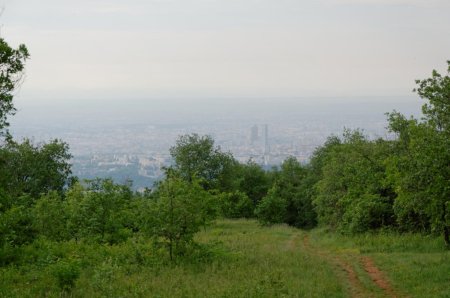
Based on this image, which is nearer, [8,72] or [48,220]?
[8,72]

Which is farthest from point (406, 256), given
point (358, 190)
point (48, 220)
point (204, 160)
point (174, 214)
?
point (204, 160)

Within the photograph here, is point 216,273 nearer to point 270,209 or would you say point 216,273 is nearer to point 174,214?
point 174,214

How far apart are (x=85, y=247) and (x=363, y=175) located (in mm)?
20151

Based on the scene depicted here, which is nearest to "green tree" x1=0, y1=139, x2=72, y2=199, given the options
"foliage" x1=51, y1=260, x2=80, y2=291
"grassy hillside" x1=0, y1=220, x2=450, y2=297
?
"grassy hillside" x1=0, y1=220, x2=450, y2=297

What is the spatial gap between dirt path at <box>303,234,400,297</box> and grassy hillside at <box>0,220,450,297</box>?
0.03m

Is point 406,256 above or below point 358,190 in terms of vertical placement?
below

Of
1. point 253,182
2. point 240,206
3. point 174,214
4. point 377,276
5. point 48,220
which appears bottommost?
point 240,206

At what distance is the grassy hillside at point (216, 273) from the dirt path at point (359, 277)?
1.3 inches

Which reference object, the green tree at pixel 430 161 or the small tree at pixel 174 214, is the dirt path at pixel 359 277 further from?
the small tree at pixel 174 214

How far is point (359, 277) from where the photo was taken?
695 inches

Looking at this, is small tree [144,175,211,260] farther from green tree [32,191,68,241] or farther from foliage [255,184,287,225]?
foliage [255,184,287,225]

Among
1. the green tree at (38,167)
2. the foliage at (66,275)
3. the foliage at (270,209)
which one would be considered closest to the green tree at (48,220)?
the foliage at (66,275)

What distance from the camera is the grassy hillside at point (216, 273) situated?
14.2 meters

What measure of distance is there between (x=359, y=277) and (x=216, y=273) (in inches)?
221
